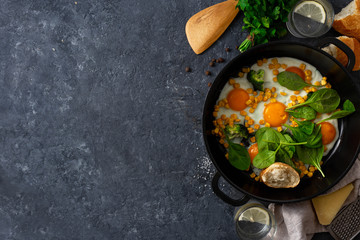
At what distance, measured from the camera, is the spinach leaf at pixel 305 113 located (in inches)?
86.7

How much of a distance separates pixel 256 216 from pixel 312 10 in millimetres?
1347

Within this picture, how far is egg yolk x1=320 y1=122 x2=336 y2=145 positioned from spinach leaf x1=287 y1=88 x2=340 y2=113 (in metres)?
0.11

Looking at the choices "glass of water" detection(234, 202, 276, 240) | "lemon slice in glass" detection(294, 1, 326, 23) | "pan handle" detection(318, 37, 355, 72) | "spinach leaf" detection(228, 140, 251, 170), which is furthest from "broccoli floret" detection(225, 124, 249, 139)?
"lemon slice in glass" detection(294, 1, 326, 23)

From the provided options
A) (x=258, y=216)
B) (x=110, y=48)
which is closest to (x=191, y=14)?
(x=110, y=48)

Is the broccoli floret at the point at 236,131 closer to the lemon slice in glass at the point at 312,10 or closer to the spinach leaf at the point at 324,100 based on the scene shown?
the spinach leaf at the point at 324,100

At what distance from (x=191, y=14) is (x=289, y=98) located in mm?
832

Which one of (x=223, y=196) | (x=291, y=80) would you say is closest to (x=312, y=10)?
(x=291, y=80)

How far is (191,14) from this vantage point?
2297 mm

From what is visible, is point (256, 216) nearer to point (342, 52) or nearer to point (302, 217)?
point (302, 217)

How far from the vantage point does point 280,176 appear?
2.12 m

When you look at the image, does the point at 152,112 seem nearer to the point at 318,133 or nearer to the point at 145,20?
the point at 145,20

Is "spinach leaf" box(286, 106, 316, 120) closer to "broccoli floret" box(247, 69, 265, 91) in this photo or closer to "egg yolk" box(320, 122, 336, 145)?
"egg yolk" box(320, 122, 336, 145)

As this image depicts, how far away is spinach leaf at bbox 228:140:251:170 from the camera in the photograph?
2168mm

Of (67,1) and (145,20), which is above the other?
(67,1)
